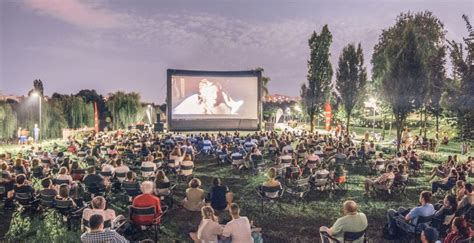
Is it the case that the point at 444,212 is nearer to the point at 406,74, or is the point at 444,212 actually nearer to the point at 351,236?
the point at 351,236

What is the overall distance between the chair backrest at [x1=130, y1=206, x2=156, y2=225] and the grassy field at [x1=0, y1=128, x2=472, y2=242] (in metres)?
0.83

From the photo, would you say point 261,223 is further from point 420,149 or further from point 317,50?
point 317,50

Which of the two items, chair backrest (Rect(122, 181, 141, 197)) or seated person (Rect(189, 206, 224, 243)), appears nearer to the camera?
seated person (Rect(189, 206, 224, 243))

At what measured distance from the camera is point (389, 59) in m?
→ 19.0

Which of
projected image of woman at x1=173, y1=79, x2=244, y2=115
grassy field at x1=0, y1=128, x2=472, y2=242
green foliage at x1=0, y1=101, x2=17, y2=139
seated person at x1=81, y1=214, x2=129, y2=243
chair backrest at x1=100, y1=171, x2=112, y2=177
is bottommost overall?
grassy field at x1=0, y1=128, x2=472, y2=242

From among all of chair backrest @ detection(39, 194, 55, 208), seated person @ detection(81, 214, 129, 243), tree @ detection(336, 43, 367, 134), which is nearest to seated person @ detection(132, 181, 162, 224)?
seated person @ detection(81, 214, 129, 243)

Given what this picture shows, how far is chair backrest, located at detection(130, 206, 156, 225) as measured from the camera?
6230 mm

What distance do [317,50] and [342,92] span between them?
18.9ft

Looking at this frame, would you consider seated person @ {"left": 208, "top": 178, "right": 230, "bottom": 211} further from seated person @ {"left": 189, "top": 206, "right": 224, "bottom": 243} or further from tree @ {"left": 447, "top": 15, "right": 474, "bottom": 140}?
tree @ {"left": 447, "top": 15, "right": 474, "bottom": 140}

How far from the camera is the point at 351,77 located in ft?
92.9

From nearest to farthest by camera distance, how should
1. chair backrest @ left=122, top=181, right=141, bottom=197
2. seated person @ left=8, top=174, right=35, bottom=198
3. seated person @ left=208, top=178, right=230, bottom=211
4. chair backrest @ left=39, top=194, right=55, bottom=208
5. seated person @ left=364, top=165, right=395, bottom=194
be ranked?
1. chair backrest @ left=39, top=194, right=55, bottom=208
2. seated person @ left=208, top=178, right=230, bottom=211
3. seated person @ left=8, top=174, right=35, bottom=198
4. chair backrest @ left=122, top=181, right=141, bottom=197
5. seated person @ left=364, top=165, right=395, bottom=194

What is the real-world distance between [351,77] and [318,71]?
4952 mm

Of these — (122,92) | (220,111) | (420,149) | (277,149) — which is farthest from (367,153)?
(122,92)

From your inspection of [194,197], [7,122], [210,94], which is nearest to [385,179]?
[194,197]
